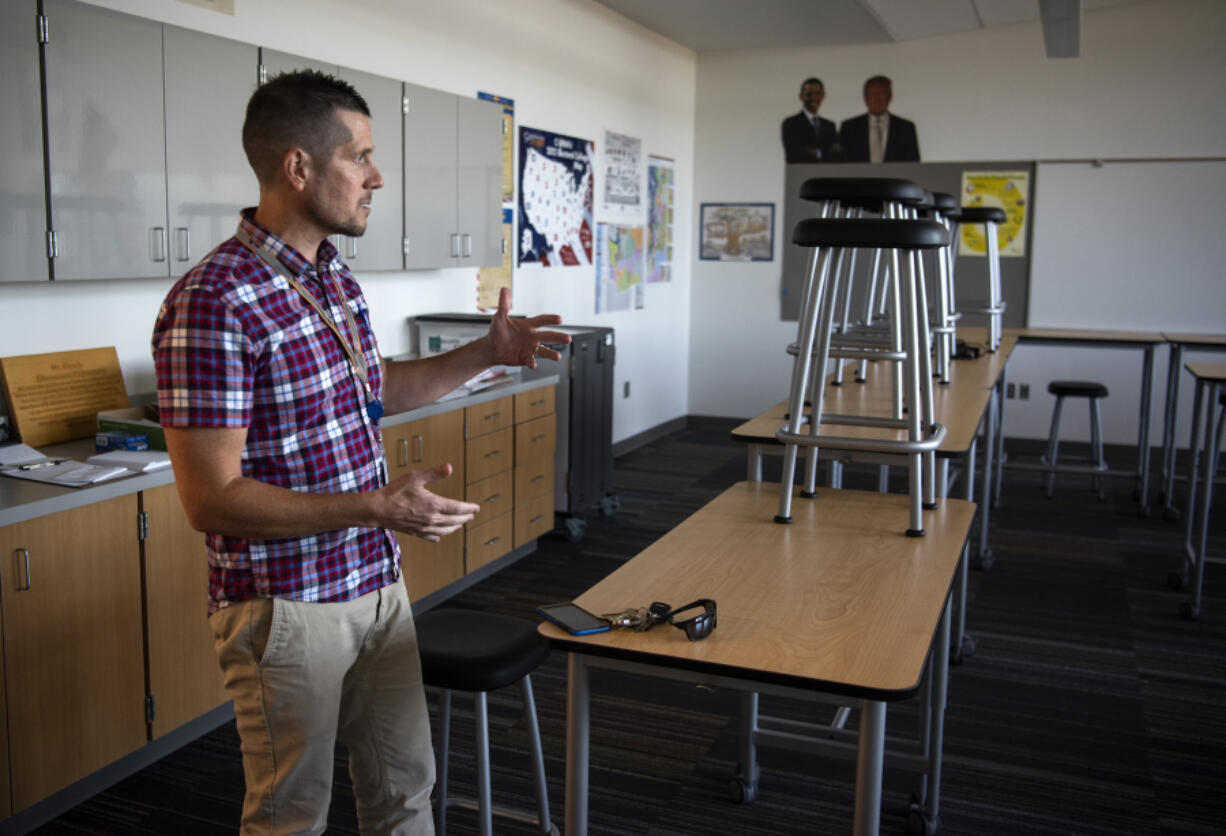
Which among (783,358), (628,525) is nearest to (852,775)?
(628,525)

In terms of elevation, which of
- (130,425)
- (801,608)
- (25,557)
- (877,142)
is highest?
(877,142)

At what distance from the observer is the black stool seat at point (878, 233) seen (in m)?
2.09

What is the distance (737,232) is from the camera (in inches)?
327

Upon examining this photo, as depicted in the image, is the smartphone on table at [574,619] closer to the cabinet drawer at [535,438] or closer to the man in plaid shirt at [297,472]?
the man in plaid shirt at [297,472]

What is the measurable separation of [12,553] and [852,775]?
2210 millimetres

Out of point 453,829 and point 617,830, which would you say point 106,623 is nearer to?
point 453,829

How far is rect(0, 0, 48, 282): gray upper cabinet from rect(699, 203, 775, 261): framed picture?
610cm

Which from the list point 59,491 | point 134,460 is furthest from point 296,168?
point 134,460

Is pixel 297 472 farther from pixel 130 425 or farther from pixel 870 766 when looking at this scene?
pixel 130 425

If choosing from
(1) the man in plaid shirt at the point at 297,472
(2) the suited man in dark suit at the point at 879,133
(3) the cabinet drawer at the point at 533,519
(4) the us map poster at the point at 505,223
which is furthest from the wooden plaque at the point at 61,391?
(2) the suited man in dark suit at the point at 879,133

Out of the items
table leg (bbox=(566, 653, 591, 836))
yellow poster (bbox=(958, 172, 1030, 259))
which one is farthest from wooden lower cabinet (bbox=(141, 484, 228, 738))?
yellow poster (bbox=(958, 172, 1030, 259))

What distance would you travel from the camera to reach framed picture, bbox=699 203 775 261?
8.20 meters

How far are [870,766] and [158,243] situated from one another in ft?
8.20

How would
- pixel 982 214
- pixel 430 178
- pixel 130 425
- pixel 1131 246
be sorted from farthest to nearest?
pixel 1131 246
pixel 982 214
pixel 430 178
pixel 130 425
